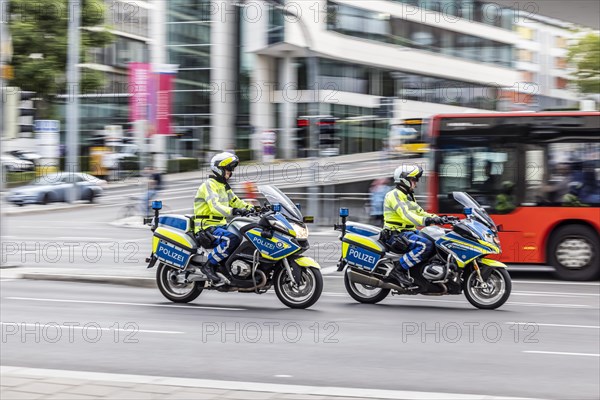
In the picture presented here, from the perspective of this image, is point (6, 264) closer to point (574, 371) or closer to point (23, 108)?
point (23, 108)

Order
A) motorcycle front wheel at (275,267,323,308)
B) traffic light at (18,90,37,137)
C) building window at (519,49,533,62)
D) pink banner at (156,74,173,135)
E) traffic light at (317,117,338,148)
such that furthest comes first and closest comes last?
building window at (519,49,533,62), pink banner at (156,74,173,135), traffic light at (317,117,338,148), traffic light at (18,90,37,137), motorcycle front wheel at (275,267,323,308)

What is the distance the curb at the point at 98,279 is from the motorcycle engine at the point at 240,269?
2754 mm

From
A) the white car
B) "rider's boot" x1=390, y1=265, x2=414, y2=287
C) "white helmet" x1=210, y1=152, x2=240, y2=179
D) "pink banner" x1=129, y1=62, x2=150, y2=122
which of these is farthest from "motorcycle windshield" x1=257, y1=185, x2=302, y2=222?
the white car

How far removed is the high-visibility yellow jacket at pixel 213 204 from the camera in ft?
37.7

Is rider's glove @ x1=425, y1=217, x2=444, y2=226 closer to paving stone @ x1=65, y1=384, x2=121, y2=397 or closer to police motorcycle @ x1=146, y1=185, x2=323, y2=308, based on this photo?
Answer: police motorcycle @ x1=146, y1=185, x2=323, y2=308

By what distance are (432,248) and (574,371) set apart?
4.25 metres

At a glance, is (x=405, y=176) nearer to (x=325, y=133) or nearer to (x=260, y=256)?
(x=260, y=256)

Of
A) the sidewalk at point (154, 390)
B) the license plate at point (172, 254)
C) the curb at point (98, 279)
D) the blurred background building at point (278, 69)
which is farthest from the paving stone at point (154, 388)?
the blurred background building at point (278, 69)

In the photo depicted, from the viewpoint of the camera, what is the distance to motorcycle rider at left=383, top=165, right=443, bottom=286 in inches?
463

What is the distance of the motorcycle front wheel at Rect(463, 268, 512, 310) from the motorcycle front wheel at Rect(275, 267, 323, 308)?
1891 millimetres

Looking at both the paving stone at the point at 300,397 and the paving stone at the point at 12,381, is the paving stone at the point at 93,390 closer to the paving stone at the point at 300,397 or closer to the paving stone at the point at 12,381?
the paving stone at the point at 12,381

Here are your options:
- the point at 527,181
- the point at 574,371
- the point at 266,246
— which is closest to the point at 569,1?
the point at 527,181

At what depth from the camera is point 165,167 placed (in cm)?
5072

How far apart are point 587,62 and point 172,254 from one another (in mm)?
55629
